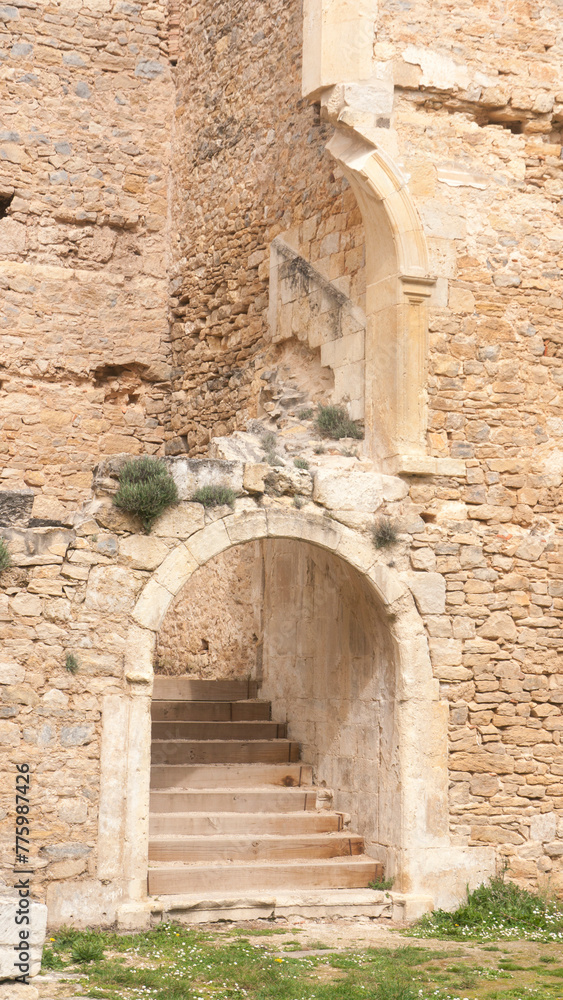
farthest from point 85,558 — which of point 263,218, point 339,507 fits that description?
point 263,218

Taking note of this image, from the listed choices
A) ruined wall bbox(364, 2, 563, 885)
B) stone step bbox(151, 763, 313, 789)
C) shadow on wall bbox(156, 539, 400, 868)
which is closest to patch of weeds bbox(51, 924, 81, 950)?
stone step bbox(151, 763, 313, 789)

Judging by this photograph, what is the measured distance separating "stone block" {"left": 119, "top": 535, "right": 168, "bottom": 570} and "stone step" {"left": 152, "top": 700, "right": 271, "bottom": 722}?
2.28 meters

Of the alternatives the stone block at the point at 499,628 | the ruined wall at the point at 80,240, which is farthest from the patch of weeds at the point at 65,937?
the ruined wall at the point at 80,240

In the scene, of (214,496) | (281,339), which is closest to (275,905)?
(214,496)

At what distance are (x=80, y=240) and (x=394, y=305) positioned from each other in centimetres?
428

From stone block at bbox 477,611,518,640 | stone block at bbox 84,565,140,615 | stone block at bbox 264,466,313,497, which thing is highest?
stone block at bbox 264,466,313,497

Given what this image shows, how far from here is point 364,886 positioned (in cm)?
780

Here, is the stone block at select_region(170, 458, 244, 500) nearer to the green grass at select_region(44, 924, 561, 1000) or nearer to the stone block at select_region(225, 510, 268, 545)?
the stone block at select_region(225, 510, 268, 545)

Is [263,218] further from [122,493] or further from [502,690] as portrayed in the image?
[502,690]

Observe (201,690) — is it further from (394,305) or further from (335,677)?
(394,305)

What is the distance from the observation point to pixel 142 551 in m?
7.21

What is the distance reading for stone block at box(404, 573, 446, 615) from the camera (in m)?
7.88

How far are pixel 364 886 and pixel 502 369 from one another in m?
3.63

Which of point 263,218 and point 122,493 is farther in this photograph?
point 263,218
